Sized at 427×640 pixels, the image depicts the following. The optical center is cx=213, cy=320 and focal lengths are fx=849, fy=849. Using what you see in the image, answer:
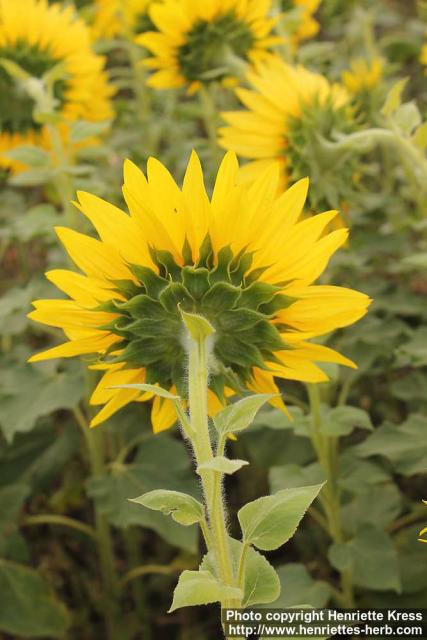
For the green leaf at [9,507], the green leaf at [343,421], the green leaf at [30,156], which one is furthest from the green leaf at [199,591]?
the green leaf at [30,156]

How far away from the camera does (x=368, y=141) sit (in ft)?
4.67

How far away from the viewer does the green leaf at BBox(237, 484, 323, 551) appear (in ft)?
2.49

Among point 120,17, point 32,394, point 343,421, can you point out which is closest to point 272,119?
point 343,421

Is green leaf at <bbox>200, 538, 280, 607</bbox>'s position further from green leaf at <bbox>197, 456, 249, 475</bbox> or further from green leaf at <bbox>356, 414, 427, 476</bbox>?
green leaf at <bbox>356, 414, 427, 476</bbox>

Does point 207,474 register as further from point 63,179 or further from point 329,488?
point 63,179

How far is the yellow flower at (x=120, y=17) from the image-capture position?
6.53 feet

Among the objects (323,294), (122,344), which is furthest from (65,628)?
(323,294)

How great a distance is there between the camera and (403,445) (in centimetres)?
131

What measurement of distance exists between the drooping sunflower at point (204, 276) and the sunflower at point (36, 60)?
0.90 m

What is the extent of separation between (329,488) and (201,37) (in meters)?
0.97

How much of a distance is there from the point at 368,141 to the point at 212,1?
1.70 ft

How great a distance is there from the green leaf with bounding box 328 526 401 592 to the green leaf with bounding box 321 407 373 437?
0.62ft

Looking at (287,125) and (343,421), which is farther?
(287,125)

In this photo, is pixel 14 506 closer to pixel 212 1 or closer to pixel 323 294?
pixel 323 294
